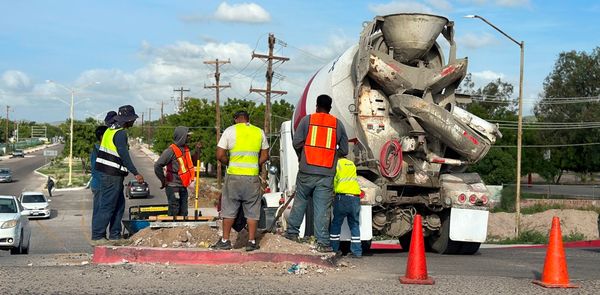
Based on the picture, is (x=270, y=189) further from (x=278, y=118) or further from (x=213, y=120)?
(x=213, y=120)

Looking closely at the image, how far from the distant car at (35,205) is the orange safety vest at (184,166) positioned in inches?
1171

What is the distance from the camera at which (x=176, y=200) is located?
12.6 meters

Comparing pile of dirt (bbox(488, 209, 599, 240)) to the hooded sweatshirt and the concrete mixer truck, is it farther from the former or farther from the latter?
the hooded sweatshirt

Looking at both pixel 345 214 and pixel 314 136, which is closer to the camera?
pixel 314 136

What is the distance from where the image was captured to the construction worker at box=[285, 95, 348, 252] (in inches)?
396

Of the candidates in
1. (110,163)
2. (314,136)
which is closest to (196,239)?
(110,163)

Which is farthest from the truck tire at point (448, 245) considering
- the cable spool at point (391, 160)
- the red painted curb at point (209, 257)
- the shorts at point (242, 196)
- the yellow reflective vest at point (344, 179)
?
the shorts at point (242, 196)

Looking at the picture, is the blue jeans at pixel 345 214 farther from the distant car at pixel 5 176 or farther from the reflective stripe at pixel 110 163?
the distant car at pixel 5 176

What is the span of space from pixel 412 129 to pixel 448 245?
2.01 meters

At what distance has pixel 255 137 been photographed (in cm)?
959

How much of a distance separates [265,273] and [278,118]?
205 ft

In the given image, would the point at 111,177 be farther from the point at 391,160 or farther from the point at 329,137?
the point at 391,160

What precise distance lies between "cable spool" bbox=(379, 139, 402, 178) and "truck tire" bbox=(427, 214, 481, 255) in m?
1.29

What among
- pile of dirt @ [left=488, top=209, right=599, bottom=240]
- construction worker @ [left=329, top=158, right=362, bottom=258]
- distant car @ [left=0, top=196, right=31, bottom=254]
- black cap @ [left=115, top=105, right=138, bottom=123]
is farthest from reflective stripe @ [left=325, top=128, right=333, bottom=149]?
pile of dirt @ [left=488, top=209, right=599, bottom=240]
